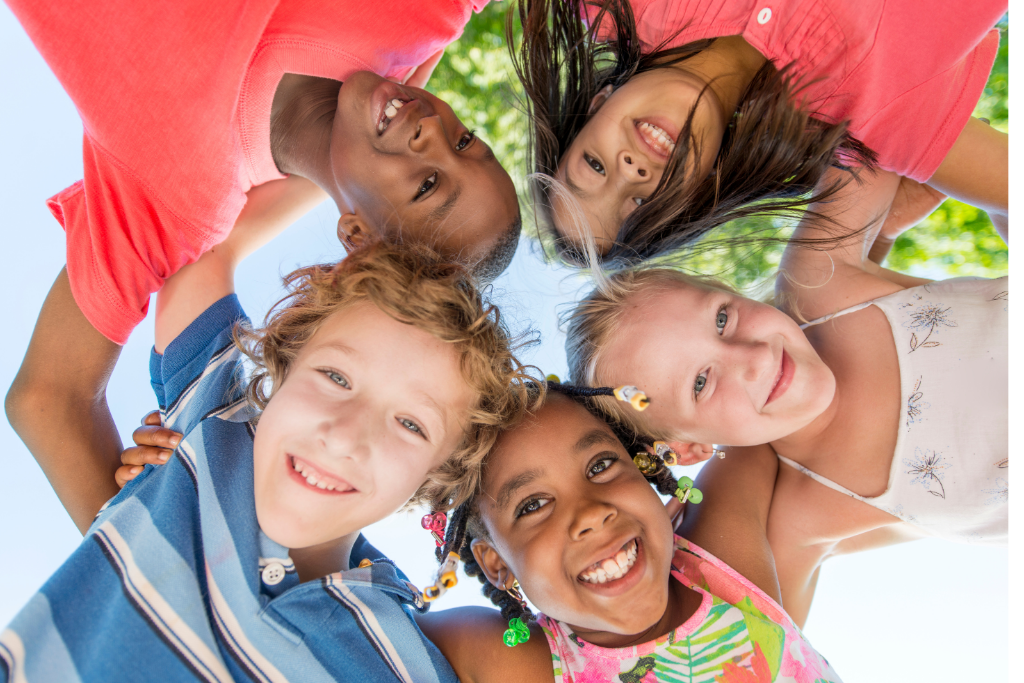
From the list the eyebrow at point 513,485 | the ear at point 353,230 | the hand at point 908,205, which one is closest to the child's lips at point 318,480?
the eyebrow at point 513,485

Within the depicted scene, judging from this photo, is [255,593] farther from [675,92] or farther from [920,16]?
[920,16]

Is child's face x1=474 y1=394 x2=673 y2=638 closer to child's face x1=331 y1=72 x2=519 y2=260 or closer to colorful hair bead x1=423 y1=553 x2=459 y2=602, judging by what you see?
colorful hair bead x1=423 y1=553 x2=459 y2=602

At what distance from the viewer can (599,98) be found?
5.73ft

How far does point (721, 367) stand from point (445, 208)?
79 centimetres

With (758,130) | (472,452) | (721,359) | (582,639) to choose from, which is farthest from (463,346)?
(758,130)

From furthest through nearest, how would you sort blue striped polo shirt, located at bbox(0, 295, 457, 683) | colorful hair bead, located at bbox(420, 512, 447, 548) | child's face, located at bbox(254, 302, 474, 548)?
1. colorful hair bead, located at bbox(420, 512, 447, 548)
2. child's face, located at bbox(254, 302, 474, 548)
3. blue striped polo shirt, located at bbox(0, 295, 457, 683)

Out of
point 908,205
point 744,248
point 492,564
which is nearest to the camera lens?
point 492,564

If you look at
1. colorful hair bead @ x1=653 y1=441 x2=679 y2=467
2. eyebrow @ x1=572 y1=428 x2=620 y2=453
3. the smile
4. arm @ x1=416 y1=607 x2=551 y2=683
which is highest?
eyebrow @ x1=572 y1=428 x2=620 y2=453

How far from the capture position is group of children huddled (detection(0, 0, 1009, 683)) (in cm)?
132

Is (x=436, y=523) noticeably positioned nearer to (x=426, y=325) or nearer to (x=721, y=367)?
(x=426, y=325)

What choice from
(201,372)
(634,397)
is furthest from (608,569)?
(201,372)

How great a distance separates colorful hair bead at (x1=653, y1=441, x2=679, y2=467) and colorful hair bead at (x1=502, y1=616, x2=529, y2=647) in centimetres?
55

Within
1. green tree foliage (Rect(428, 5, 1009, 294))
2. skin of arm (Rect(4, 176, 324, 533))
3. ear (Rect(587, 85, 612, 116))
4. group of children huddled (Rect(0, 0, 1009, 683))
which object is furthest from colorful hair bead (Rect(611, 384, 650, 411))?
skin of arm (Rect(4, 176, 324, 533))

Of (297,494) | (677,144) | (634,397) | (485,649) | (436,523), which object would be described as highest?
(677,144)
